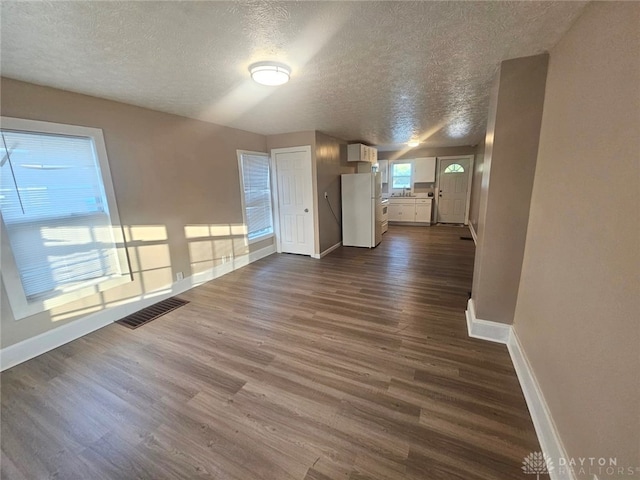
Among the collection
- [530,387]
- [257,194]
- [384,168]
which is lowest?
[530,387]

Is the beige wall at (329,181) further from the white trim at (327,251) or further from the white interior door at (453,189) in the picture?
the white interior door at (453,189)

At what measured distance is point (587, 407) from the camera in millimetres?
1112

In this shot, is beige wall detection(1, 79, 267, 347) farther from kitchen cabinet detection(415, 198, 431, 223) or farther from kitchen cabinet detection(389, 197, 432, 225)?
kitchen cabinet detection(415, 198, 431, 223)

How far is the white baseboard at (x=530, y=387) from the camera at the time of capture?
4.22ft

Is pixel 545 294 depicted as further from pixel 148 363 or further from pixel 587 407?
pixel 148 363

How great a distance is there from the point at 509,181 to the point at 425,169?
6.19m

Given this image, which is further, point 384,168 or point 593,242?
point 384,168

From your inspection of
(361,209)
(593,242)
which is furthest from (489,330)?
(361,209)

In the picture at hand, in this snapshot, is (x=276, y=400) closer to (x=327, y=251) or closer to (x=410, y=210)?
(x=327, y=251)

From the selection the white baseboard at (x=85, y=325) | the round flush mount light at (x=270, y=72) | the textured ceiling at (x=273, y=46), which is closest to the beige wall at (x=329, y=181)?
the textured ceiling at (x=273, y=46)

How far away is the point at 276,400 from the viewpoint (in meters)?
1.78

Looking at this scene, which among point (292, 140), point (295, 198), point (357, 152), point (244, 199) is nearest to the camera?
point (244, 199)

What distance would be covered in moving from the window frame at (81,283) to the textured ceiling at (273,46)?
37 cm

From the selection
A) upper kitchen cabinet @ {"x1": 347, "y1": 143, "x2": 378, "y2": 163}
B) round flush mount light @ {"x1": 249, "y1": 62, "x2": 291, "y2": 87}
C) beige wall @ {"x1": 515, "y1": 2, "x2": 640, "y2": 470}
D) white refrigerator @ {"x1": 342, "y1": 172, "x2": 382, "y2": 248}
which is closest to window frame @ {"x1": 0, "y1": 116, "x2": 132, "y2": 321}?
round flush mount light @ {"x1": 249, "y1": 62, "x2": 291, "y2": 87}
